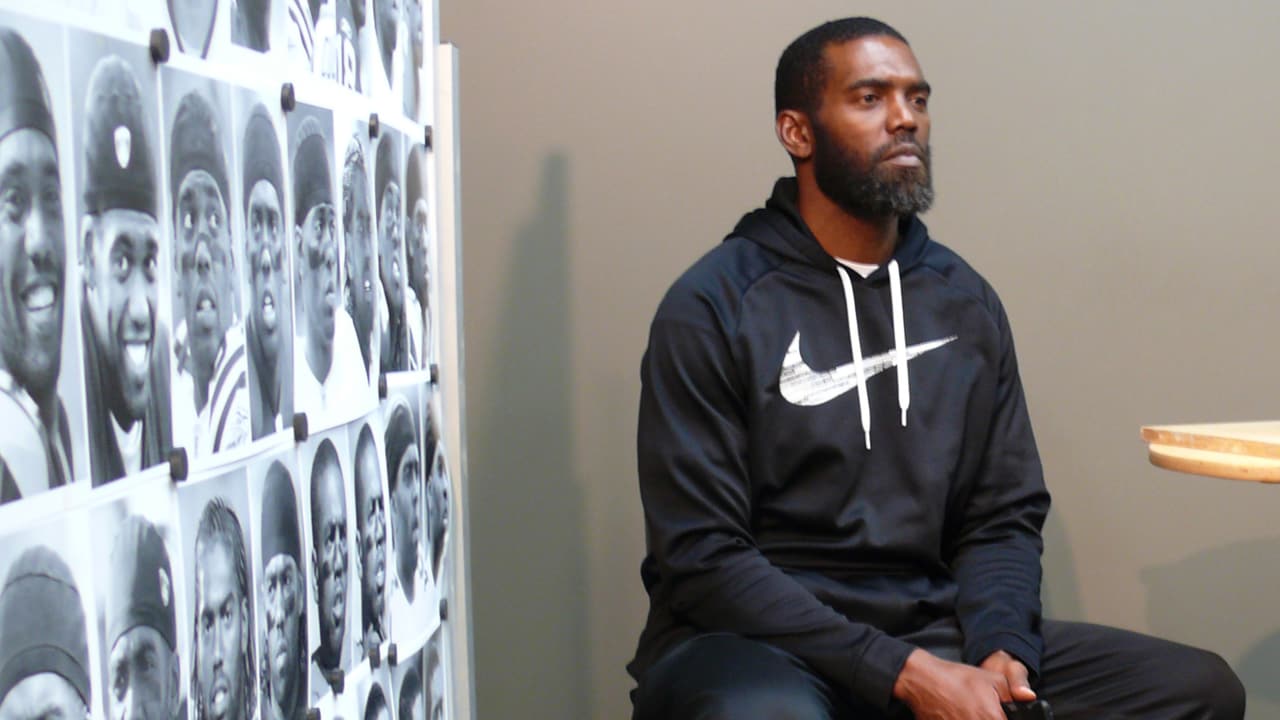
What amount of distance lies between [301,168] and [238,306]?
0.18 m

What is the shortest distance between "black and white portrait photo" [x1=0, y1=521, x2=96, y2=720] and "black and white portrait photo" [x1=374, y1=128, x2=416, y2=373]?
0.57 metres

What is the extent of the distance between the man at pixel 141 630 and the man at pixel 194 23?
340 millimetres

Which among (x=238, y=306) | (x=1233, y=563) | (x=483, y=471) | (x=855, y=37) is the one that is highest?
(x=855, y=37)

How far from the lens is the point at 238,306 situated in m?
1.05

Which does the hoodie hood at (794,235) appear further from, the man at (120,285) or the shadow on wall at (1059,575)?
the man at (120,285)

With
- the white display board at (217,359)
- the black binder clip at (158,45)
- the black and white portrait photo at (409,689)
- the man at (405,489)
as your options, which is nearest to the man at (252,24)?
Answer: the white display board at (217,359)

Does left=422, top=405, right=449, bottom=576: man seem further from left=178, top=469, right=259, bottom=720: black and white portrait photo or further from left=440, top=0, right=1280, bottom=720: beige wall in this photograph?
left=440, top=0, right=1280, bottom=720: beige wall

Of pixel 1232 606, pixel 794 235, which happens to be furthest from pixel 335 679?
pixel 1232 606

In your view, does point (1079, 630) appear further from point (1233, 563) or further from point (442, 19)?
point (442, 19)

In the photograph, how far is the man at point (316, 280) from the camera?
1175 millimetres

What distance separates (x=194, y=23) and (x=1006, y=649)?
4.02 feet

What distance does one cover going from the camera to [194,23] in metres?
0.99

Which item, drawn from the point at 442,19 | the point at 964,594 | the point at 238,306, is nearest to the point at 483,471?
the point at 442,19

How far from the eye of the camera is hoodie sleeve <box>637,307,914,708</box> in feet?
5.43
